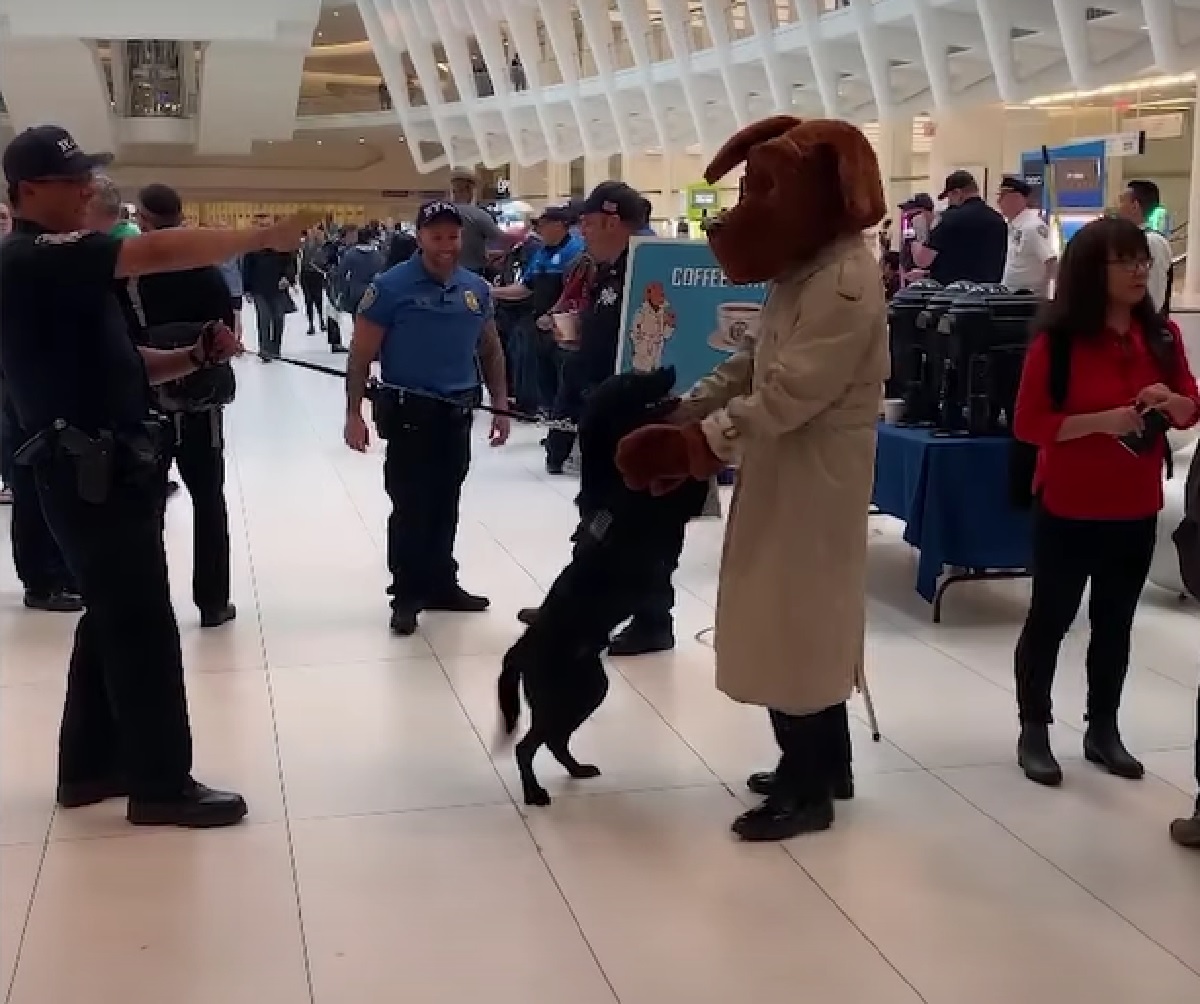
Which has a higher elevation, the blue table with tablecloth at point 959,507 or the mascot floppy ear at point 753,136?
the mascot floppy ear at point 753,136

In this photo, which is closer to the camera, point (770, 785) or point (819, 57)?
point (770, 785)

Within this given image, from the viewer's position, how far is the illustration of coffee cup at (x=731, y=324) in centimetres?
489

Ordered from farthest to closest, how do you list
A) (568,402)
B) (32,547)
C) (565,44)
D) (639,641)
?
(565,44), (568,402), (32,547), (639,641)

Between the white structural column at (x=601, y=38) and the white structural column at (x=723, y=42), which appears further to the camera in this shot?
the white structural column at (x=601, y=38)

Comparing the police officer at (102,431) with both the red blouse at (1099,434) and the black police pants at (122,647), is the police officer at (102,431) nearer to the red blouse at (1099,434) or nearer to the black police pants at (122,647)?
the black police pants at (122,647)

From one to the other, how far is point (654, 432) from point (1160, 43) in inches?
347

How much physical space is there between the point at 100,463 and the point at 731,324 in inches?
98.7

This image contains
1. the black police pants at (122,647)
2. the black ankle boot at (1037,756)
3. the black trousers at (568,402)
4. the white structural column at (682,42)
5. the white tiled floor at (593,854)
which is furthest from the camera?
the white structural column at (682,42)

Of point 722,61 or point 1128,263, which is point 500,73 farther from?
point 1128,263

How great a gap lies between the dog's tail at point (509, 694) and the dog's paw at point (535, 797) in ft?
0.62

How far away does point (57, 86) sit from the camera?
2930cm

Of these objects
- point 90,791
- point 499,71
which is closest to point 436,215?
point 90,791

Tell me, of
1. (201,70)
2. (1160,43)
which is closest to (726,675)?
(1160,43)

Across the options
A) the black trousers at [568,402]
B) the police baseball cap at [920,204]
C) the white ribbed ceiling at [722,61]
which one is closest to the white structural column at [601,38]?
the white ribbed ceiling at [722,61]
